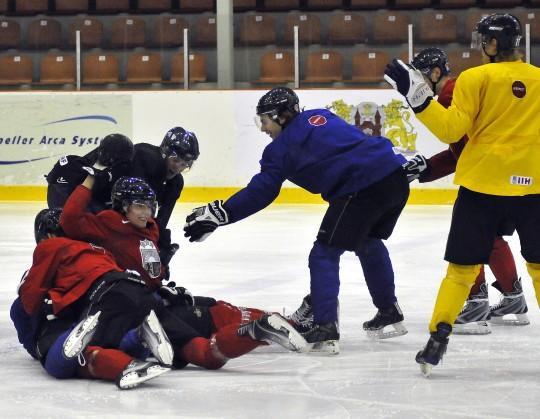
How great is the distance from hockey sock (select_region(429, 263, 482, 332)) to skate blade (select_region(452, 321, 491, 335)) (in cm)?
100

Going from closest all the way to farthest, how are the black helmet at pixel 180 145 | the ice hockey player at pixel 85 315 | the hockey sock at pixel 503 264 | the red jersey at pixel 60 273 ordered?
the ice hockey player at pixel 85 315 → the red jersey at pixel 60 273 → the black helmet at pixel 180 145 → the hockey sock at pixel 503 264

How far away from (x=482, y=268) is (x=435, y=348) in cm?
129

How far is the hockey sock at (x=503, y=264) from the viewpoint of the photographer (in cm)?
530

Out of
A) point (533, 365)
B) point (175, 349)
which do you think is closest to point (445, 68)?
point (533, 365)

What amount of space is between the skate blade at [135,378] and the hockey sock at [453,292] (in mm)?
998

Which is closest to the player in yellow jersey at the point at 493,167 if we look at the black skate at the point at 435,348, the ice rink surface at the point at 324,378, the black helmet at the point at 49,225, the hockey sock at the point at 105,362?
the black skate at the point at 435,348

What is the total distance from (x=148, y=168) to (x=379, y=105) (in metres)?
6.79

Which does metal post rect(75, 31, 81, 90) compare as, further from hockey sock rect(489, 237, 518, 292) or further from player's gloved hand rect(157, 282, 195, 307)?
player's gloved hand rect(157, 282, 195, 307)

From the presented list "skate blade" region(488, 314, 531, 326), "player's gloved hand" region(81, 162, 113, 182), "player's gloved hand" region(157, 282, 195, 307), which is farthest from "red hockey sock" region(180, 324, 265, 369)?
"skate blade" region(488, 314, 531, 326)

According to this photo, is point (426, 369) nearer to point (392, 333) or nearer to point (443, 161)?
point (392, 333)

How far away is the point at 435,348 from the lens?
398cm

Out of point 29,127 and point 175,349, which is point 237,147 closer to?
point 29,127

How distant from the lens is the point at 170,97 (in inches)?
468

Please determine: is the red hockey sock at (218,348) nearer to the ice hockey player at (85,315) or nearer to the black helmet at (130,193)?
the ice hockey player at (85,315)
